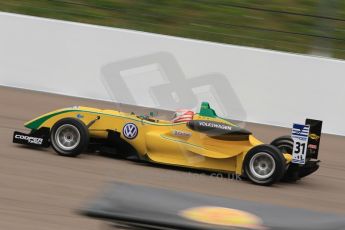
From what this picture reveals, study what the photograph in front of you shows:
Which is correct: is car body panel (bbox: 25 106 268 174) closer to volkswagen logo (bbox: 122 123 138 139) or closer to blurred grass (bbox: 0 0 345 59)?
volkswagen logo (bbox: 122 123 138 139)

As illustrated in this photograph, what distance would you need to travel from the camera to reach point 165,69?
12.1 m

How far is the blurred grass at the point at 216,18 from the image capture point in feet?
40.5

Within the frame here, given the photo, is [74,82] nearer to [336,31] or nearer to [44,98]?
[44,98]

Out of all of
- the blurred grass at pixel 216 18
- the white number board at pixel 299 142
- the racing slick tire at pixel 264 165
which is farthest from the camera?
the blurred grass at pixel 216 18

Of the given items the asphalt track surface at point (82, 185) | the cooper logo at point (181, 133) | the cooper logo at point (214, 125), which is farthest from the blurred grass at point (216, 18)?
the cooper logo at point (181, 133)

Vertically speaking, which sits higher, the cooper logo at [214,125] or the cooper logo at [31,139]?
the cooper logo at [214,125]

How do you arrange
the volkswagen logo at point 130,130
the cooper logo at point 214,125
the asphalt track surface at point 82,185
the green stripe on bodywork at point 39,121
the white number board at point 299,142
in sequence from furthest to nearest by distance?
the green stripe on bodywork at point 39,121 < the volkswagen logo at point 130,130 < the cooper logo at point 214,125 < the white number board at point 299,142 < the asphalt track surface at point 82,185

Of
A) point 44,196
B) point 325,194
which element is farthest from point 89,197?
point 325,194

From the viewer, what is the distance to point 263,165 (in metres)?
7.80

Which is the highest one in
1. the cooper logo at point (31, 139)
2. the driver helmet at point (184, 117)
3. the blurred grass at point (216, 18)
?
the blurred grass at point (216, 18)

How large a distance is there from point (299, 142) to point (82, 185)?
88.9 inches

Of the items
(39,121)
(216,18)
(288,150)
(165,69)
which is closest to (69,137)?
(39,121)

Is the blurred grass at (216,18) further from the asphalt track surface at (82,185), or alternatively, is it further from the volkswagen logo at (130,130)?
the volkswagen logo at (130,130)

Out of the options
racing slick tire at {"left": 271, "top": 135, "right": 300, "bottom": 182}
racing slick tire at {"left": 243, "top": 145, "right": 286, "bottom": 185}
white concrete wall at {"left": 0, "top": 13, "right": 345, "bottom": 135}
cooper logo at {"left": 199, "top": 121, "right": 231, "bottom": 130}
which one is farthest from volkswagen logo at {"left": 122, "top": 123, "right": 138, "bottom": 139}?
white concrete wall at {"left": 0, "top": 13, "right": 345, "bottom": 135}
